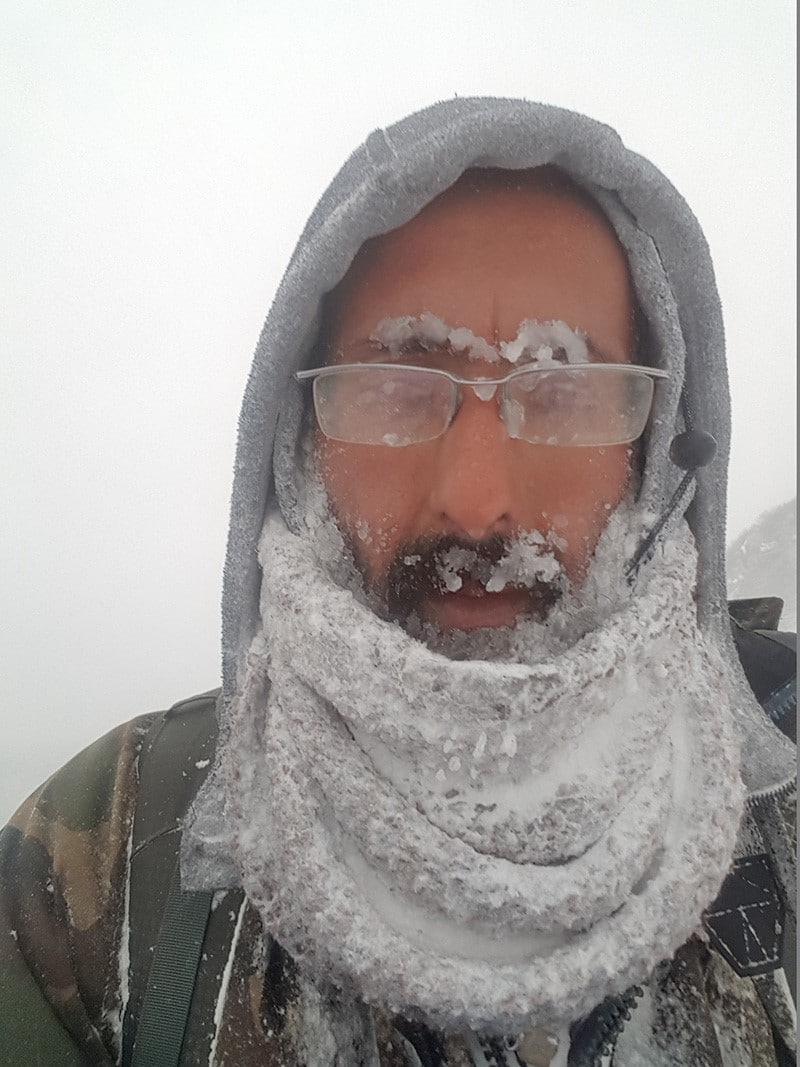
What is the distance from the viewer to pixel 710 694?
3.79 feet

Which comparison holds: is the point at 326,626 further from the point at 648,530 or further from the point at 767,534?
the point at 767,534

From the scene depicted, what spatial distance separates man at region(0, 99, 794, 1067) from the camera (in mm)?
946

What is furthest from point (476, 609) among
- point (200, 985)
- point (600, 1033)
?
point (200, 985)

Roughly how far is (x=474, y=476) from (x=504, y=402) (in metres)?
0.18

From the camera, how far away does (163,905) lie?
1140mm

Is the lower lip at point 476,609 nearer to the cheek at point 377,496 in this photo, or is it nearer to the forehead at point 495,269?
the cheek at point 377,496

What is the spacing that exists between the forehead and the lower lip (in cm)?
54

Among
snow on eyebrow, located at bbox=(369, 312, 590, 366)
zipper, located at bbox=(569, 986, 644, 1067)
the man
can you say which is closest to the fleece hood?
the man

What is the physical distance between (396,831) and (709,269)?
1.54 metres

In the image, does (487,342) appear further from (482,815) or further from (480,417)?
(482,815)

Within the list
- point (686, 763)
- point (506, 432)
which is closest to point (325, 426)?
point (506, 432)

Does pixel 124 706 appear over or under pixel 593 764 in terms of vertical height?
under

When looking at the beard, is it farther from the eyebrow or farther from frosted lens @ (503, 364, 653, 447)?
the eyebrow

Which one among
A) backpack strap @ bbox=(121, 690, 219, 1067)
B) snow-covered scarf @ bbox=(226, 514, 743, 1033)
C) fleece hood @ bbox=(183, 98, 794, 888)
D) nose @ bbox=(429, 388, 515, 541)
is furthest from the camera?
fleece hood @ bbox=(183, 98, 794, 888)
